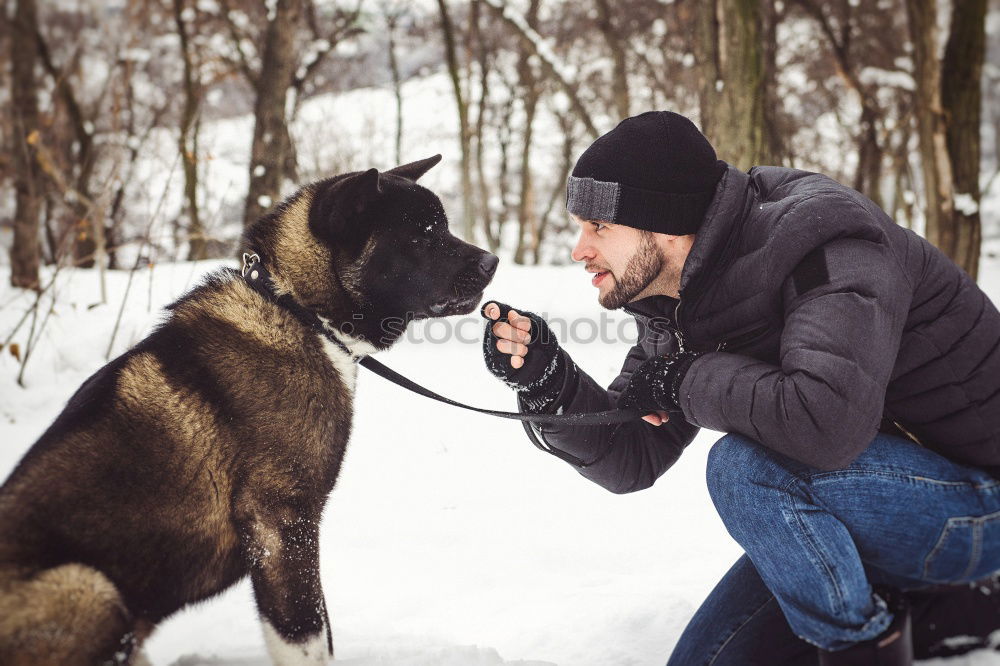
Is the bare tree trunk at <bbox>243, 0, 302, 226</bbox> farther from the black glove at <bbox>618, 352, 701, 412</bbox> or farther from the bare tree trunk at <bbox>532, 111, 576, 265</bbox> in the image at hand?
the bare tree trunk at <bbox>532, 111, 576, 265</bbox>

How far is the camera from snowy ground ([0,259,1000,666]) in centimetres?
237

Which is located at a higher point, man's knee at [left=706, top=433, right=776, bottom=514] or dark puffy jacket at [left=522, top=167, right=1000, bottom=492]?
dark puffy jacket at [left=522, top=167, right=1000, bottom=492]

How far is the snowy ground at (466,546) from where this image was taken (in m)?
2.37

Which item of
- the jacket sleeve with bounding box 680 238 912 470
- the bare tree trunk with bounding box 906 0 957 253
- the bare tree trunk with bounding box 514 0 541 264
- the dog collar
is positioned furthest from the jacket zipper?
the bare tree trunk with bounding box 514 0 541 264

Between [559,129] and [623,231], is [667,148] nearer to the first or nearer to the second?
[623,231]

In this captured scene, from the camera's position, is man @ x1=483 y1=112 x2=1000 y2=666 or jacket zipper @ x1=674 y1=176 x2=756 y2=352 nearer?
man @ x1=483 y1=112 x2=1000 y2=666

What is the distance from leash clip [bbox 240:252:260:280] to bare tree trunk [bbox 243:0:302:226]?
497cm

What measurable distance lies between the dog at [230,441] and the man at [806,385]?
560 millimetres

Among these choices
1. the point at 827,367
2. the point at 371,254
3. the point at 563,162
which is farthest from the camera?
the point at 563,162

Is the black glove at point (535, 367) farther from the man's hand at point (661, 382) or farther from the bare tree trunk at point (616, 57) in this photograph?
the bare tree trunk at point (616, 57)

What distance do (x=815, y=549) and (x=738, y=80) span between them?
516 cm

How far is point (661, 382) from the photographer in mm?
1903

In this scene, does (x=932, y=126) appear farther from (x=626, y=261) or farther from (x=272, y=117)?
(x=272, y=117)

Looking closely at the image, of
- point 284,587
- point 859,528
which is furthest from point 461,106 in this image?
point 859,528
